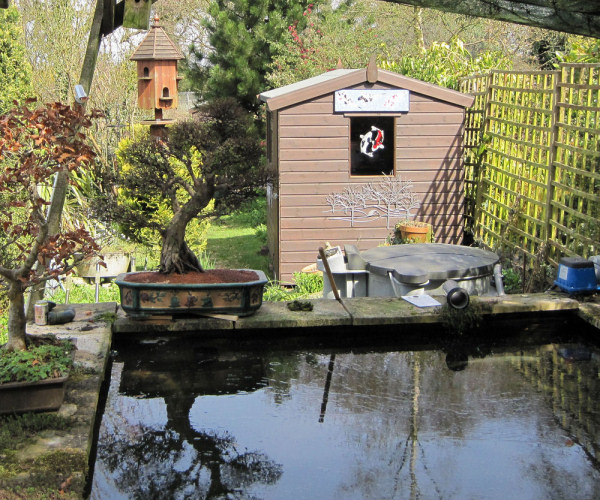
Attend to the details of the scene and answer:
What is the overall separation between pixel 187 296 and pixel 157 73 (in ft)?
18.7

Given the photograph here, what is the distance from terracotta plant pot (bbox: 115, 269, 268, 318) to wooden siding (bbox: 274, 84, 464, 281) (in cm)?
529

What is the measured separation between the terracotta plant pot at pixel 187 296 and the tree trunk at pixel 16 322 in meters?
1.41

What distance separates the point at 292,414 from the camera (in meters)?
5.18

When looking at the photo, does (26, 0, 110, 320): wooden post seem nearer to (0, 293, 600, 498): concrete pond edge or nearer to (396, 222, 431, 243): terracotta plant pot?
(0, 293, 600, 498): concrete pond edge

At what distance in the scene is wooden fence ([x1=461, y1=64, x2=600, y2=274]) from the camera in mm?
7926

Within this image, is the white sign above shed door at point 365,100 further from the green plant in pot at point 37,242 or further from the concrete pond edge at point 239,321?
the green plant in pot at point 37,242

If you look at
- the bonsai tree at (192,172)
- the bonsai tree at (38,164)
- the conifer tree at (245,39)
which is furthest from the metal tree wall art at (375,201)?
the conifer tree at (245,39)

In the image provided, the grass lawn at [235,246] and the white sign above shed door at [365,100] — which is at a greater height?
the white sign above shed door at [365,100]

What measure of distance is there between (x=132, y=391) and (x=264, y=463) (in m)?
1.46

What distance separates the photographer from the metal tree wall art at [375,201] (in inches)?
456

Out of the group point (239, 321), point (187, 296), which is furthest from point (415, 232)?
point (187, 296)

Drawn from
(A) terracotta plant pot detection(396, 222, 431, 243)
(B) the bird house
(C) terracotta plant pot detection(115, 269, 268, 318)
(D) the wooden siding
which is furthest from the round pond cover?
(B) the bird house

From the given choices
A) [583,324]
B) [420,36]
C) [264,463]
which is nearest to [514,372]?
[583,324]

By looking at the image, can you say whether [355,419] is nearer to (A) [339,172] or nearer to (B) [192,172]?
(B) [192,172]
